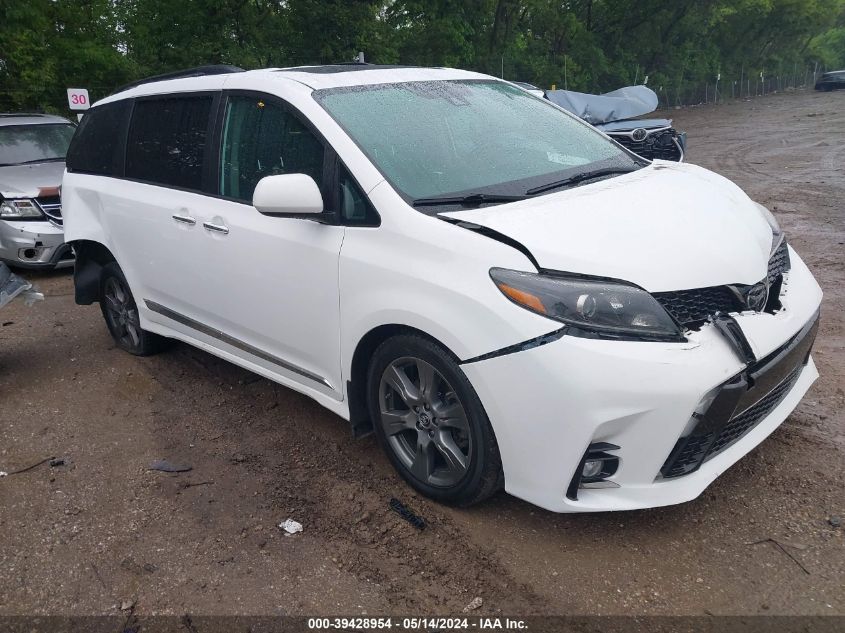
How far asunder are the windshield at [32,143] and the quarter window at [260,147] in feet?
19.6

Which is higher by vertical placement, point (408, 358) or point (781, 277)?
point (781, 277)

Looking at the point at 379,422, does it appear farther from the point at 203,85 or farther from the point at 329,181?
the point at 203,85

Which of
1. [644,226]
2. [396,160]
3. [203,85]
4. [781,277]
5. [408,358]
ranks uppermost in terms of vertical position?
[203,85]

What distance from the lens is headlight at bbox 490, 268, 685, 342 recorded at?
260 centimetres

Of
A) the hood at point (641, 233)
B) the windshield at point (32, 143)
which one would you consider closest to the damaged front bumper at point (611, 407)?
the hood at point (641, 233)

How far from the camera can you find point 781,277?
3180mm

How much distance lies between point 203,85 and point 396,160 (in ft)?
5.18

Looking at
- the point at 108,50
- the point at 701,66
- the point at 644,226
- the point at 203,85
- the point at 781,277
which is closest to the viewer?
the point at 644,226

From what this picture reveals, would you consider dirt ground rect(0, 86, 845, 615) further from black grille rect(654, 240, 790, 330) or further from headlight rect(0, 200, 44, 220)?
headlight rect(0, 200, 44, 220)

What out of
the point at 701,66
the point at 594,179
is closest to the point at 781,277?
the point at 594,179

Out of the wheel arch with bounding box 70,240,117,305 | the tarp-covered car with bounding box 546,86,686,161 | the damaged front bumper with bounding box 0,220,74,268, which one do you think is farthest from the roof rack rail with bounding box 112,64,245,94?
the tarp-covered car with bounding box 546,86,686,161

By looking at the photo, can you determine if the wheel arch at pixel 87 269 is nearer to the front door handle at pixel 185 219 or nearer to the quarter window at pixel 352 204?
the front door handle at pixel 185 219

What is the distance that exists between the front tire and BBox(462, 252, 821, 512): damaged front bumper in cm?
9

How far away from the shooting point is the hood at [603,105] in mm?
10156
